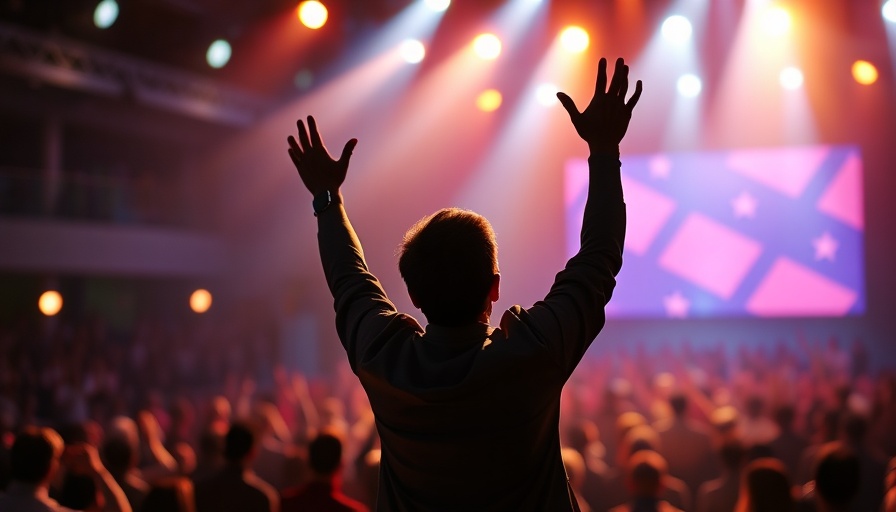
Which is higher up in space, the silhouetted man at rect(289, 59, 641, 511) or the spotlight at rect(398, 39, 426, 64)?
the spotlight at rect(398, 39, 426, 64)

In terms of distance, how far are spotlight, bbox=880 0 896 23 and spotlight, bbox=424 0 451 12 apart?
4892 millimetres

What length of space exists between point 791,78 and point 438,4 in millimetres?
5394

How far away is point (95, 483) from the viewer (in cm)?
374

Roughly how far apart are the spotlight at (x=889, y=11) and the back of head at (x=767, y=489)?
725 cm

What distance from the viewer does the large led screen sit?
12.1 meters

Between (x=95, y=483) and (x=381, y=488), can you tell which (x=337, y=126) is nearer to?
(x=95, y=483)

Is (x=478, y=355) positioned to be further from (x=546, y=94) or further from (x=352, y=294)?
(x=546, y=94)

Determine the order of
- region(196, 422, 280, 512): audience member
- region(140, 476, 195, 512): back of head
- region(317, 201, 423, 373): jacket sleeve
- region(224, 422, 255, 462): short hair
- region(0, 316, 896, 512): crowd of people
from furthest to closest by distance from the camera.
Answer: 1. region(224, 422, 255, 462): short hair
2. region(196, 422, 280, 512): audience member
3. region(0, 316, 896, 512): crowd of people
4. region(140, 476, 195, 512): back of head
5. region(317, 201, 423, 373): jacket sleeve

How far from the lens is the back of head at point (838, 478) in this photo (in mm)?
3578

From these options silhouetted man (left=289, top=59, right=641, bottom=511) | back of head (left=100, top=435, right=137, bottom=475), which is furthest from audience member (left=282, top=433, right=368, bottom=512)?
silhouetted man (left=289, top=59, right=641, bottom=511)

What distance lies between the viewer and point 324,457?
12.3ft

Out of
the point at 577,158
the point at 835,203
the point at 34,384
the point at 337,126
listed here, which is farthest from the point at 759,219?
the point at 34,384

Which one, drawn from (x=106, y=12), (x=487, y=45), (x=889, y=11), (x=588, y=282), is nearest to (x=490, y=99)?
(x=487, y=45)

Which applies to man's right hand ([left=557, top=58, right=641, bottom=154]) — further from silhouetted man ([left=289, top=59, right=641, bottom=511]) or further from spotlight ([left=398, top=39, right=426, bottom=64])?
spotlight ([left=398, top=39, right=426, bottom=64])
